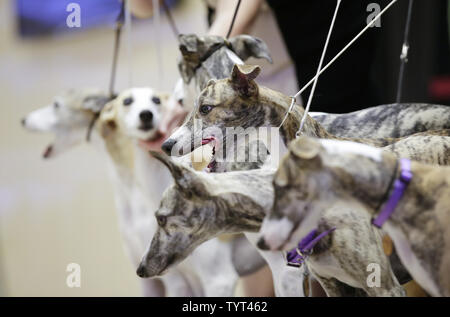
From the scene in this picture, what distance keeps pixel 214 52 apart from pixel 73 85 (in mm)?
2246

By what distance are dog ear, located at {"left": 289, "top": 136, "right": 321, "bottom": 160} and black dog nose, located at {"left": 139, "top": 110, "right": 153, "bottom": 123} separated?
0.87 m

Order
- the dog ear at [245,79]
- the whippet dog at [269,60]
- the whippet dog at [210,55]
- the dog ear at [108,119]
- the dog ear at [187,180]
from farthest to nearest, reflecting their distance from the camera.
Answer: the dog ear at [108,119] → the whippet dog at [210,55] → the whippet dog at [269,60] → the dog ear at [245,79] → the dog ear at [187,180]

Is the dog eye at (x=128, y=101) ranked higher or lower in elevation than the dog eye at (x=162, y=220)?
higher

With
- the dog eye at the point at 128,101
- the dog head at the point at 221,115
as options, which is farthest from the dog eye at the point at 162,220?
the dog eye at the point at 128,101

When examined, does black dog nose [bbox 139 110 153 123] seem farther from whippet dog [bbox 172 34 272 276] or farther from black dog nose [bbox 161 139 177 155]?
black dog nose [bbox 161 139 177 155]

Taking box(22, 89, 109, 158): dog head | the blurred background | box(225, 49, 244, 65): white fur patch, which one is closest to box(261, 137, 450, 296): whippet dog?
box(225, 49, 244, 65): white fur patch

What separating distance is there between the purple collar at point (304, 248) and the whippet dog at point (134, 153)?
1.97 feet

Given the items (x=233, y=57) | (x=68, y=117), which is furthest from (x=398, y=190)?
(x=68, y=117)

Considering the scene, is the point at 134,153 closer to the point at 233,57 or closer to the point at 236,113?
the point at 233,57

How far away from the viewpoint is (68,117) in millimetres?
1946

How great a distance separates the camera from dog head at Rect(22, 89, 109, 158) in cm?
190

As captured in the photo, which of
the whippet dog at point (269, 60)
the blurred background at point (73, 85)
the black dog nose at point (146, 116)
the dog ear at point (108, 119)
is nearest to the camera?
the whippet dog at point (269, 60)

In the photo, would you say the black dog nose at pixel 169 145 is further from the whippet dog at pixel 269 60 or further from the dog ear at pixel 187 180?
the whippet dog at pixel 269 60

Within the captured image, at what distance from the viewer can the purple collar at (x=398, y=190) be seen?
827mm
